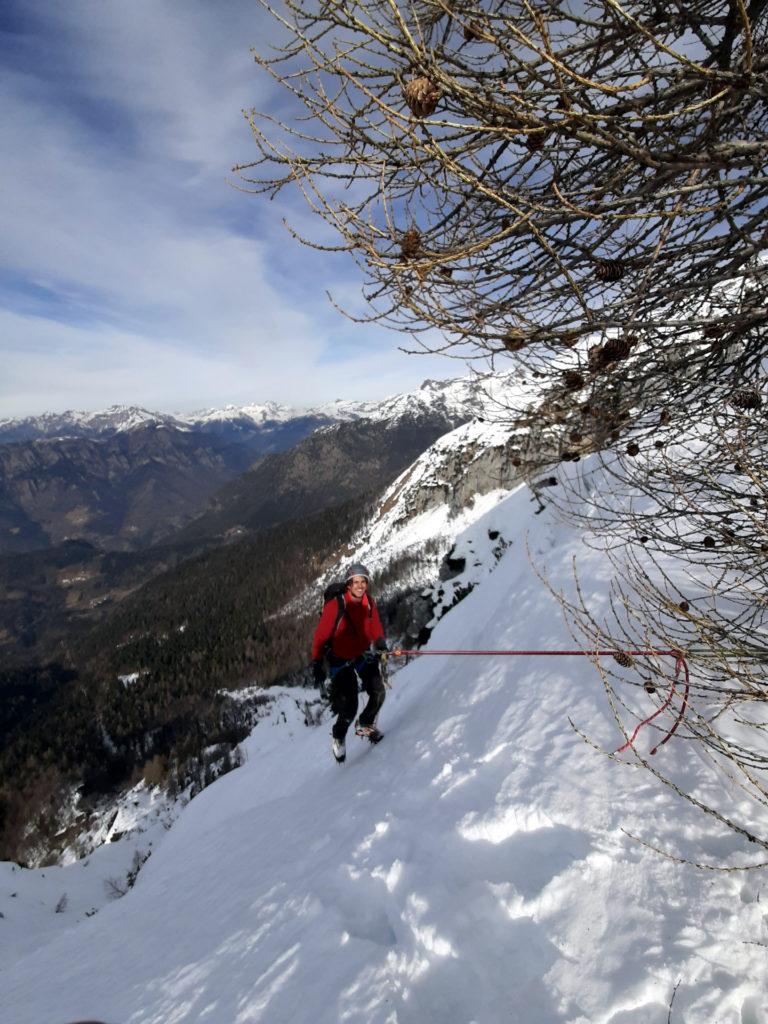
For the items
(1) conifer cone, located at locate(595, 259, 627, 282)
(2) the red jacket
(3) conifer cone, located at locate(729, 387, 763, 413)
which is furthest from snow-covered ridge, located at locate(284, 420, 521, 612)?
(1) conifer cone, located at locate(595, 259, 627, 282)

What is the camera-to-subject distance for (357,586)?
6.19 metres

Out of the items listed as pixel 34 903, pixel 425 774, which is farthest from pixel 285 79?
pixel 34 903

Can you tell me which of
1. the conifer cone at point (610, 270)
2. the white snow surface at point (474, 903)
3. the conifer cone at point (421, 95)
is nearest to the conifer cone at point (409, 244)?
the conifer cone at point (421, 95)

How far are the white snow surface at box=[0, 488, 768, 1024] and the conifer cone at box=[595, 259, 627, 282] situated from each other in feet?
10.9

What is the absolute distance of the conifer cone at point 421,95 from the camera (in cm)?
205

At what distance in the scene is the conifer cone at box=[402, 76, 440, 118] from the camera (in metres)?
2.05

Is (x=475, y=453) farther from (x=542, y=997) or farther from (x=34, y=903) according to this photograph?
(x=542, y=997)

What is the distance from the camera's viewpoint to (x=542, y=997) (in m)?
2.39

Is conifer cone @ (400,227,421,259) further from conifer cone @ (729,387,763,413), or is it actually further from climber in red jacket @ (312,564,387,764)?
climber in red jacket @ (312,564,387,764)

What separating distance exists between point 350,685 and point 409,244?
5709 millimetres

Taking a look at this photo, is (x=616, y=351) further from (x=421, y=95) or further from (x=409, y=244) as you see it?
(x=421, y=95)

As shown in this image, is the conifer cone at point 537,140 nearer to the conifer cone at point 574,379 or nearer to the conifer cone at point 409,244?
the conifer cone at point 409,244

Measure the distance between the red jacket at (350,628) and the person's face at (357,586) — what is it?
9 centimetres

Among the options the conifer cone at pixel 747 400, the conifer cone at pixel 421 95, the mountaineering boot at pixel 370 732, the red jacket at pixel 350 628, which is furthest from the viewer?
the mountaineering boot at pixel 370 732
